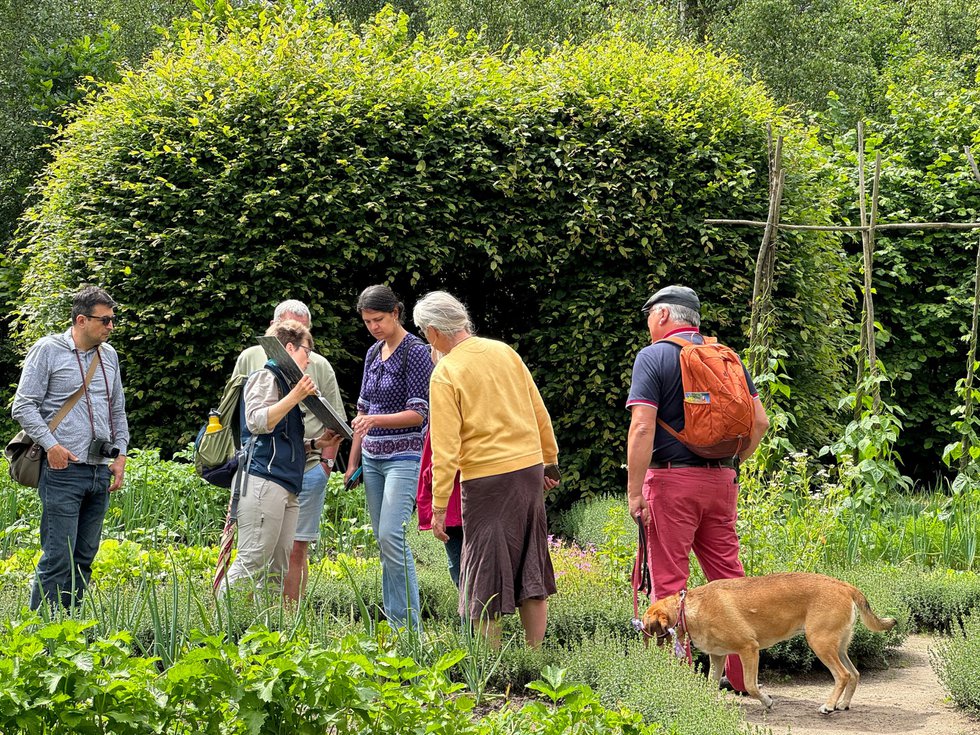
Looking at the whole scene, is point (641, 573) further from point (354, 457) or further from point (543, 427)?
point (354, 457)

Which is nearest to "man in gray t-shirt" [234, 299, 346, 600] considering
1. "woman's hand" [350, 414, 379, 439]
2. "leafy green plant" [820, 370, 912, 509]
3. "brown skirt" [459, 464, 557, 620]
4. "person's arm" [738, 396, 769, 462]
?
"woman's hand" [350, 414, 379, 439]

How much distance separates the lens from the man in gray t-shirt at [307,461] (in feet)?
17.8

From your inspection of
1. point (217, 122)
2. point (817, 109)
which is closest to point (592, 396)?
point (217, 122)

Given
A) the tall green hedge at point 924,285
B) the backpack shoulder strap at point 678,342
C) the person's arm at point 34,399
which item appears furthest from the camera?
the tall green hedge at point 924,285

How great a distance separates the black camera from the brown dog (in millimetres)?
2756

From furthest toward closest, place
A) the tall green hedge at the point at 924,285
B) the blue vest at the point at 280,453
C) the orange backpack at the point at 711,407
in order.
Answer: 1. the tall green hedge at the point at 924,285
2. the blue vest at the point at 280,453
3. the orange backpack at the point at 711,407

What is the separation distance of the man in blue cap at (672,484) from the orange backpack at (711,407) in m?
0.05

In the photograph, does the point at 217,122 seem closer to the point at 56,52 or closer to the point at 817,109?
the point at 56,52

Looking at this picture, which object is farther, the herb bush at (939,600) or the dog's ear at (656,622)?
the herb bush at (939,600)

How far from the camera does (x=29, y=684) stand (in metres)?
2.60

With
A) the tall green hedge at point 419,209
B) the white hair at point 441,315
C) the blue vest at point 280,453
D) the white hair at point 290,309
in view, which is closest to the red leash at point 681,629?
the white hair at point 441,315

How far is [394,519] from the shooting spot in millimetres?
5125

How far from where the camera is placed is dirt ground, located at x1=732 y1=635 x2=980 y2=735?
417cm

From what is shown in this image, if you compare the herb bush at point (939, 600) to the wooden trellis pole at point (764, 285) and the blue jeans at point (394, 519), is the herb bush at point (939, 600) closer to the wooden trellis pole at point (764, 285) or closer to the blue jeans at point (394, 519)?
the wooden trellis pole at point (764, 285)
